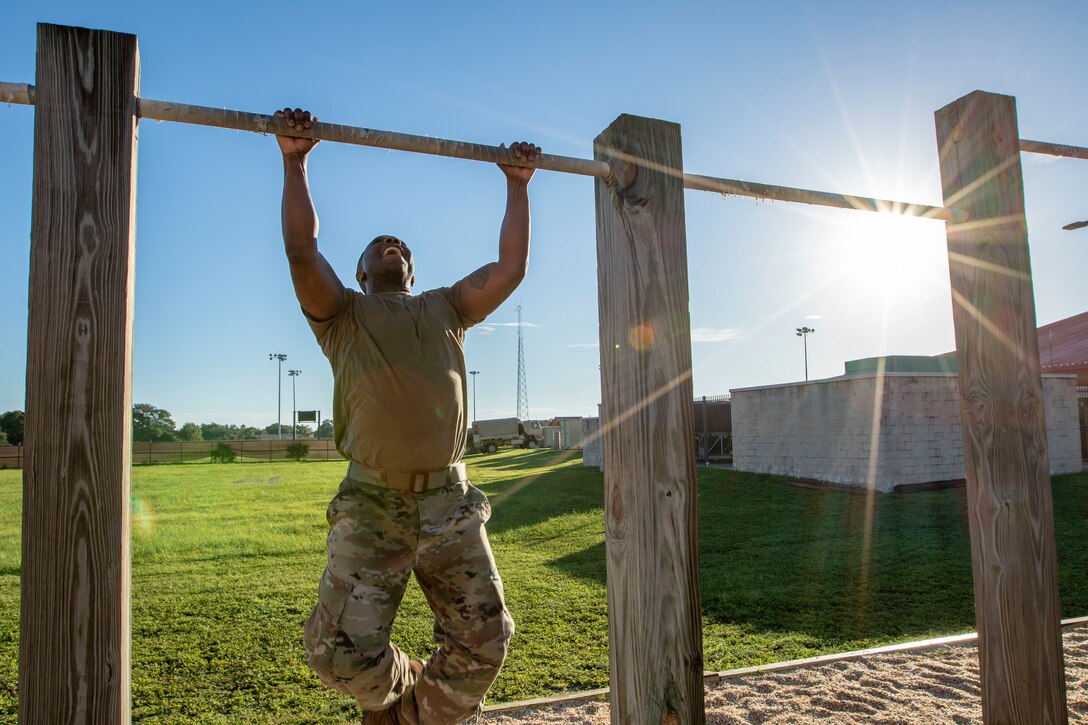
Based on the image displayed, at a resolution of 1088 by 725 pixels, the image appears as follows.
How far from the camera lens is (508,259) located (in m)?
2.46

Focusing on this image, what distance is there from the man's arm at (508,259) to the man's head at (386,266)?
289 mm

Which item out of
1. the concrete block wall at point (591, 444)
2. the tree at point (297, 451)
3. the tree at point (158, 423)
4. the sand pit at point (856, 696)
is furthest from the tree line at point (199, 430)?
the sand pit at point (856, 696)

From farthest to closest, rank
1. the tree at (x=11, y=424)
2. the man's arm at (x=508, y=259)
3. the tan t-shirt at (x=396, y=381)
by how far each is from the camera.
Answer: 1. the tree at (x=11, y=424)
2. the tan t-shirt at (x=396, y=381)
3. the man's arm at (x=508, y=259)

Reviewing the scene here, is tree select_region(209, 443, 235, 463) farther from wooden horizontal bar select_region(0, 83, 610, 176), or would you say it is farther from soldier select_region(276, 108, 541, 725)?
wooden horizontal bar select_region(0, 83, 610, 176)

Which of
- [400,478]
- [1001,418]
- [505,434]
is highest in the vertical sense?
[1001,418]

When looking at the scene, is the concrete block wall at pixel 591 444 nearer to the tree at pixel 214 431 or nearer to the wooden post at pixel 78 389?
the wooden post at pixel 78 389

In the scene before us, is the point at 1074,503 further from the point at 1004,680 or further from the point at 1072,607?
the point at 1004,680

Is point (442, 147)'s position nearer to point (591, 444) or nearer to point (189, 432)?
point (591, 444)

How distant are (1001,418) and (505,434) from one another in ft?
147

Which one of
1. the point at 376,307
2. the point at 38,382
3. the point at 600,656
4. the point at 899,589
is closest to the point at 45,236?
the point at 38,382

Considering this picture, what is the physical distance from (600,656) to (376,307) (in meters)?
3.12

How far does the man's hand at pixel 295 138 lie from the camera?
1.82 m

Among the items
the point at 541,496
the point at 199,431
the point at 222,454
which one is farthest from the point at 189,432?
the point at 541,496

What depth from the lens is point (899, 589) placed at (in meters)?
6.77
